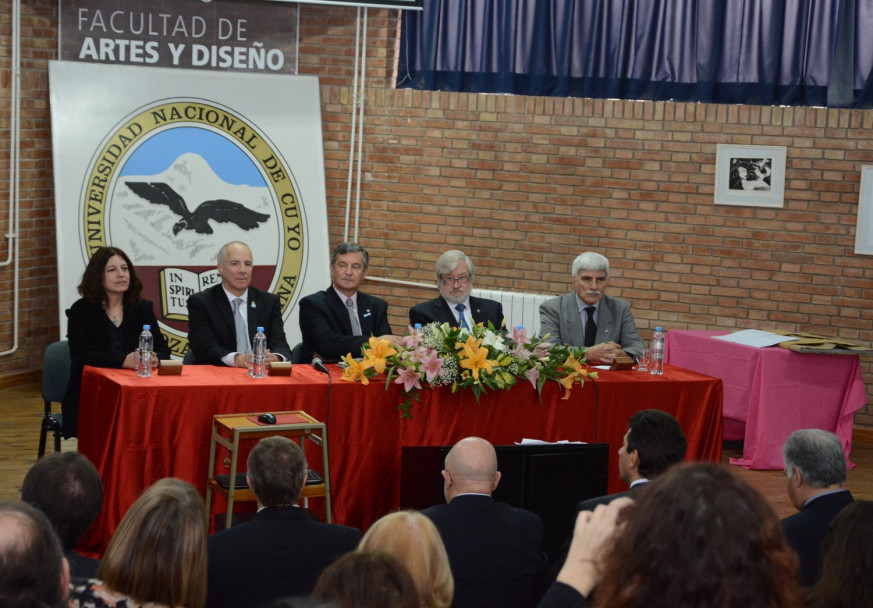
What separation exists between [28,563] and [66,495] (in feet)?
2.96

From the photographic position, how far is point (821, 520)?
10.7ft

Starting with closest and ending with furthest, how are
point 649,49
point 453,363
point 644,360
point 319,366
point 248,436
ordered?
point 248,436 < point 453,363 < point 319,366 < point 644,360 < point 649,49

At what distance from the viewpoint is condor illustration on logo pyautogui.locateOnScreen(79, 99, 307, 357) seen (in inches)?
306

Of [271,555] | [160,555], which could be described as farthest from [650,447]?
[160,555]

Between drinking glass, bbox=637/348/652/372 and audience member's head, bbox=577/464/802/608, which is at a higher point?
audience member's head, bbox=577/464/802/608

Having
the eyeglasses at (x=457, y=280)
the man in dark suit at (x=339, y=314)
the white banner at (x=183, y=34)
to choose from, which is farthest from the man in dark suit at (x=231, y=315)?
the white banner at (x=183, y=34)

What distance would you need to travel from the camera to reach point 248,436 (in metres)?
4.44

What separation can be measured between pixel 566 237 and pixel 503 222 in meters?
0.50

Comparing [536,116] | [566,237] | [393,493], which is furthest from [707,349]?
[393,493]

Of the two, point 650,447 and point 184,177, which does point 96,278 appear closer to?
point 184,177

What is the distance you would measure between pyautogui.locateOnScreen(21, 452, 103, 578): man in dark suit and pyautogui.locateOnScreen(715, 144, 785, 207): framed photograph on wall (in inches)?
235

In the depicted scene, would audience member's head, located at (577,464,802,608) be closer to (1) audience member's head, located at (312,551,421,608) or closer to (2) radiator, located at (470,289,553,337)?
(1) audience member's head, located at (312,551,421,608)

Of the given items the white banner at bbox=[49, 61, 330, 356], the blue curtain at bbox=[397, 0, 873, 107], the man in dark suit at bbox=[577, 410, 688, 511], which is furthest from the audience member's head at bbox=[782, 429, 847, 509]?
the blue curtain at bbox=[397, 0, 873, 107]

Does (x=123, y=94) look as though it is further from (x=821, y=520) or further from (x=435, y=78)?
(x=821, y=520)
